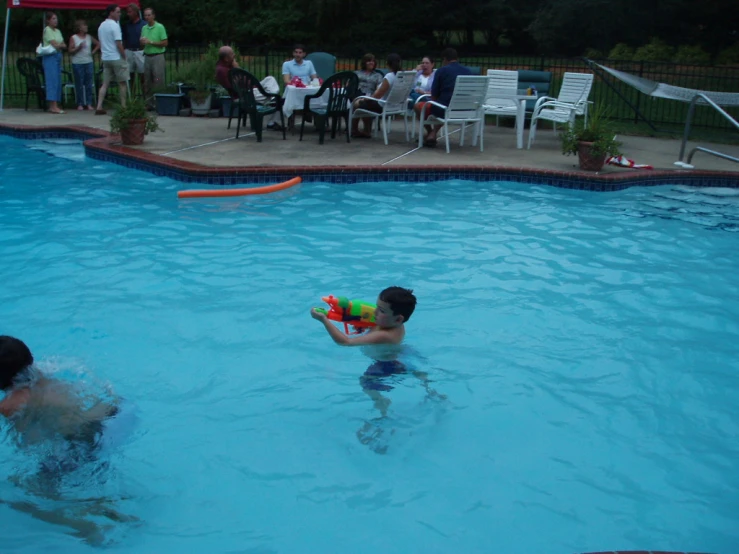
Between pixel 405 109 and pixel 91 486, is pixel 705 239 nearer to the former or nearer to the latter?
pixel 405 109

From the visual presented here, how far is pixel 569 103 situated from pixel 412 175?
3.51 meters

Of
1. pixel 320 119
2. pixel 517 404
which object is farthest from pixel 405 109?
pixel 517 404

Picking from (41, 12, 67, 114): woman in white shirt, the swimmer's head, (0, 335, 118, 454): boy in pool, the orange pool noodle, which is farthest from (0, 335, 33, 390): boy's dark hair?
(41, 12, 67, 114): woman in white shirt

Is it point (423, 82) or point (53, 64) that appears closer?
point (423, 82)

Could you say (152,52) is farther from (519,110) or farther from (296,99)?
(519,110)

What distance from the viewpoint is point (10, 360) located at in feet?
10.6

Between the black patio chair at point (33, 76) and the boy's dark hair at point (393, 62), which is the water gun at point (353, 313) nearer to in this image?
the boy's dark hair at point (393, 62)

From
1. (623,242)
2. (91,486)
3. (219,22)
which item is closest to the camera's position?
(91,486)

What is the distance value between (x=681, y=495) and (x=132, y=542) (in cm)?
280

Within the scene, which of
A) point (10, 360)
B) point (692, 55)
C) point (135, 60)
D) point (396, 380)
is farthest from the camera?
point (692, 55)

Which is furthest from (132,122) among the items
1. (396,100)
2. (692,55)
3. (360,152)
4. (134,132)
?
(692,55)

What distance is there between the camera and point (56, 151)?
1163 cm

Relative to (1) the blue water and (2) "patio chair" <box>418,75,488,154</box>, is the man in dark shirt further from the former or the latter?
(1) the blue water

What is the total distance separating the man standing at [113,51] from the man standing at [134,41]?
0.54m
